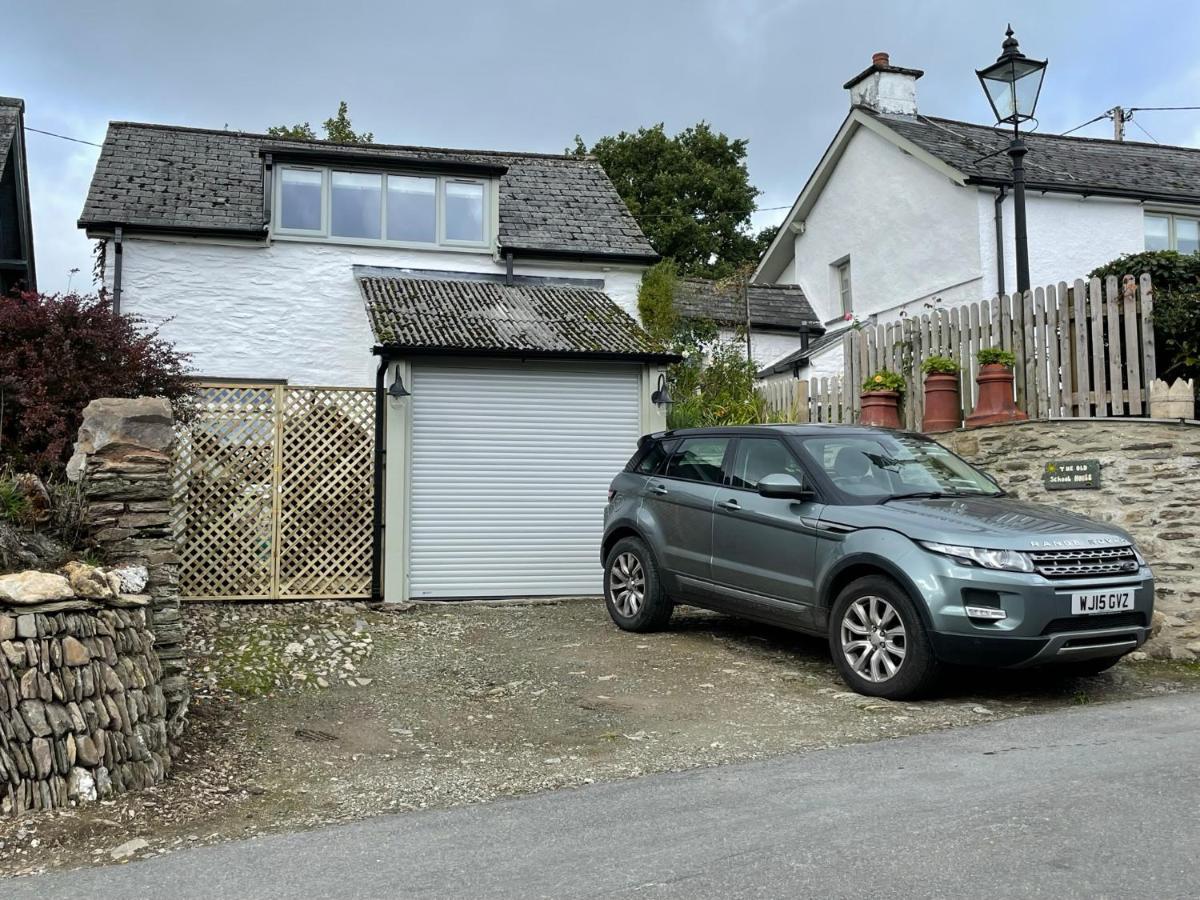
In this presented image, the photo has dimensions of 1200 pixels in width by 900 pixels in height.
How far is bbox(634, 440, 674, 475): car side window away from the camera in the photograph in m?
9.61

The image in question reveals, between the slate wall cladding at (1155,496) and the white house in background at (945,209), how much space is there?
965 centimetres

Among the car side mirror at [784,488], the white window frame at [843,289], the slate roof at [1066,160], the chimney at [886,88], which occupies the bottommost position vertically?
the car side mirror at [784,488]

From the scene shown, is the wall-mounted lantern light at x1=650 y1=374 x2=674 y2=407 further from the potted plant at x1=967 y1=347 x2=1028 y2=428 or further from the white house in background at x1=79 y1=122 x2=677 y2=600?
the potted plant at x1=967 y1=347 x2=1028 y2=428

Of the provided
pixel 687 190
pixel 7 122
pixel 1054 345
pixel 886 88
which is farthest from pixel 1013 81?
pixel 687 190

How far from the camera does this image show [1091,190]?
1864 centimetres

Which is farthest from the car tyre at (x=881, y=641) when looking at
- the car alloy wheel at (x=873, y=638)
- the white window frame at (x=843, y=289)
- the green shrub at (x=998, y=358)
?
the white window frame at (x=843, y=289)

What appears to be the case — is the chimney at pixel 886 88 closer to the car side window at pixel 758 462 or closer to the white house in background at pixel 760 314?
the white house in background at pixel 760 314

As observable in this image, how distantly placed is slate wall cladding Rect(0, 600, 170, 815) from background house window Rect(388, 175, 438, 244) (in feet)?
39.3

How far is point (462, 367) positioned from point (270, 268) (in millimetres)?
5774

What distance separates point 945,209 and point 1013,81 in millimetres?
8613

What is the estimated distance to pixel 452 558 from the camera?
11.9 meters

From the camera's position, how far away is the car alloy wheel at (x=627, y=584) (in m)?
9.42

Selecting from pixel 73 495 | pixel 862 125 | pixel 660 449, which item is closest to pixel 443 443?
pixel 660 449

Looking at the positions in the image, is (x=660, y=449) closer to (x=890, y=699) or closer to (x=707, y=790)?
(x=890, y=699)
